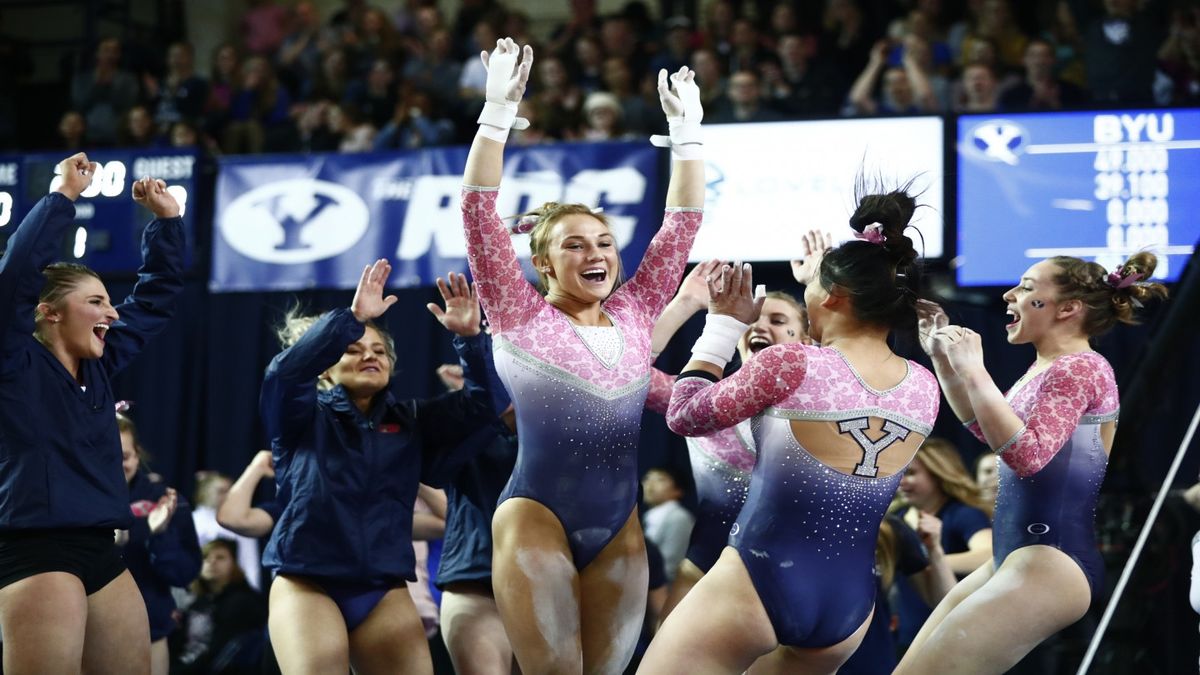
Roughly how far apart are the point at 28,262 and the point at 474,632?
1615mm

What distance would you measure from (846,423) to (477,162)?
1.13m

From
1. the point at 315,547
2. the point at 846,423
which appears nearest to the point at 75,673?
the point at 315,547

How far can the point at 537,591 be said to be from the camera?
3.53 meters

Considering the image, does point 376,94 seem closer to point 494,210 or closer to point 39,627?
point 494,210

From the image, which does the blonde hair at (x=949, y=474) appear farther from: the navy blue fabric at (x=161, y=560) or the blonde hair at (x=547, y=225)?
the navy blue fabric at (x=161, y=560)

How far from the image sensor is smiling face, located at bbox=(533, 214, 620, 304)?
383cm

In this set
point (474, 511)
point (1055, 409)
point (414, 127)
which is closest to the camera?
point (1055, 409)

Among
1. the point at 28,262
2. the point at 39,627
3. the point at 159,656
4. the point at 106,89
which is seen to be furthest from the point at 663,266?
the point at 106,89

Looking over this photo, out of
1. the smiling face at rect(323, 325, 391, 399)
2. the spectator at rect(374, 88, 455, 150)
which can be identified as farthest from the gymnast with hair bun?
the spectator at rect(374, 88, 455, 150)

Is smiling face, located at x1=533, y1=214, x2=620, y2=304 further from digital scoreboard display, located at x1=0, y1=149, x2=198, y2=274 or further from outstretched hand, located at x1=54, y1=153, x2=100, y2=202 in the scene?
digital scoreboard display, located at x1=0, y1=149, x2=198, y2=274

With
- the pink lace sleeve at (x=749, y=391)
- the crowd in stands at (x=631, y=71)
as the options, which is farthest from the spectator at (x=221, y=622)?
the pink lace sleeve at (x=749, y=391)

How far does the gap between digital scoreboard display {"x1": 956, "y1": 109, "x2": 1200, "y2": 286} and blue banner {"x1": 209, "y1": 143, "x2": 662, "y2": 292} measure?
5.72 ft

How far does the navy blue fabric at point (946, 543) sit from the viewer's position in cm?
540

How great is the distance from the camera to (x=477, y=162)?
3656 mm
